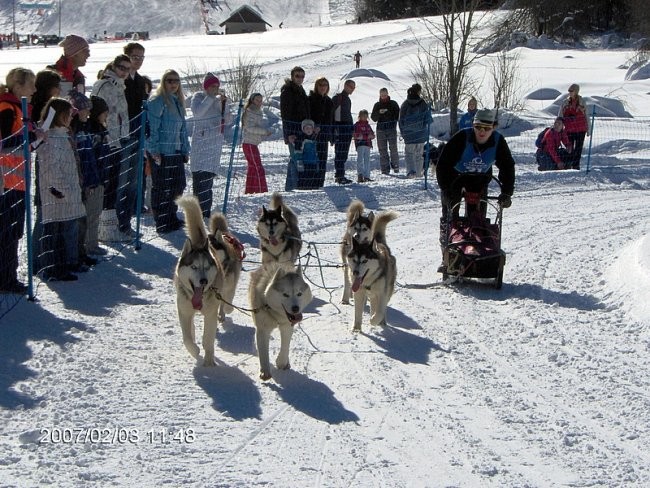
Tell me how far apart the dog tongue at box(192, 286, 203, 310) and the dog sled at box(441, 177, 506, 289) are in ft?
9.73

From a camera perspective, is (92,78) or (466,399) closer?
(466,399)

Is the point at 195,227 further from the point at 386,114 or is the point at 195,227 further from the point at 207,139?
the point at 386,114

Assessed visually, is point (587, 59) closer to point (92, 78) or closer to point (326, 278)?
point (92, 78)

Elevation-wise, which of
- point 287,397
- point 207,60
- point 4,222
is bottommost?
point 287,397

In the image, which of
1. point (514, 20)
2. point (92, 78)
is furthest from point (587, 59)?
point (92, 78)

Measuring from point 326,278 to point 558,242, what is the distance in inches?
124

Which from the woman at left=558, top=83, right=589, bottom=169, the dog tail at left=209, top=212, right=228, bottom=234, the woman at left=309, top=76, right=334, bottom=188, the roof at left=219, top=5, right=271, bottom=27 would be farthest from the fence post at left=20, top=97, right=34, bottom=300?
the roof at left=219, top=5, right=271, bottom=27

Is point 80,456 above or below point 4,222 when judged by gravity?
below

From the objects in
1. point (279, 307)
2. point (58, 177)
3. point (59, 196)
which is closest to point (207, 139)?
point (58, 177)

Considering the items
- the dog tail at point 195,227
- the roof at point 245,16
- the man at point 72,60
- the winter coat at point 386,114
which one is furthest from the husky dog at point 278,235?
the roof at point 245,16

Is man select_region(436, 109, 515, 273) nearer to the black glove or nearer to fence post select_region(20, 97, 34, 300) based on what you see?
the black glove

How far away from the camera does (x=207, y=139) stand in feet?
31.6

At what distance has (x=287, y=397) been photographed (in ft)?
16.4

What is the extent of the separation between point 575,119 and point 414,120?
10.5ft
